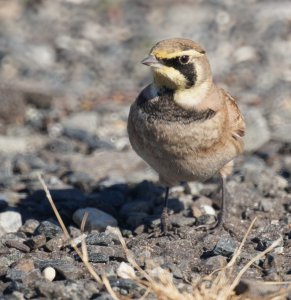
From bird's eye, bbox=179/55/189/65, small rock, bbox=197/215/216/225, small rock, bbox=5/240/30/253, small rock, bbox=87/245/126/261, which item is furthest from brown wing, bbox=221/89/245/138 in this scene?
small rock, bbox=5/240/30/253

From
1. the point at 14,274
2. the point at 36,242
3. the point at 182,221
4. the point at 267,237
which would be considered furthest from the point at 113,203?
the point at 14,274

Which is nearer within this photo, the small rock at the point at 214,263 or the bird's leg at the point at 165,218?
the small rock at the point at 214,263

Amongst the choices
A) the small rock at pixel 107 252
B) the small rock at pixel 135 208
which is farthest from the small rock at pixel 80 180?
the small rock at pixel 107 252

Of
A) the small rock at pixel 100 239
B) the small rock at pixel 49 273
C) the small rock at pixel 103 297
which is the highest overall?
the small rock at pixel 103 297

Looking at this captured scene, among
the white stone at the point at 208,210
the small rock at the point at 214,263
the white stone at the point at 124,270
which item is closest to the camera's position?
the white stone at the point at 124,270

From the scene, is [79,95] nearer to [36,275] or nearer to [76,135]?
[76,135]

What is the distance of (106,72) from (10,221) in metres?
4.35

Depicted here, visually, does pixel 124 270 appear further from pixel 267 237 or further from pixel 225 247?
pixel 267 237

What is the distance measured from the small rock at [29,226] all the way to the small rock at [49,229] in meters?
0.17

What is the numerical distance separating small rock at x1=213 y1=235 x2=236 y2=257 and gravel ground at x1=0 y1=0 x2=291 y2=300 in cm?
1

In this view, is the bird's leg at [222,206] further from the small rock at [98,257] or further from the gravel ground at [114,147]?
the small rock at [98,257]

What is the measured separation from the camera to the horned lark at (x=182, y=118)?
248 inches

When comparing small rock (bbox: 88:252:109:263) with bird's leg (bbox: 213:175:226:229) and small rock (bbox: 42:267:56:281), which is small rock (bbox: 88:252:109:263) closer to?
small rock (bbox: 42:267:56:281)

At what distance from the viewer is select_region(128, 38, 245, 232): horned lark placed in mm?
6293
